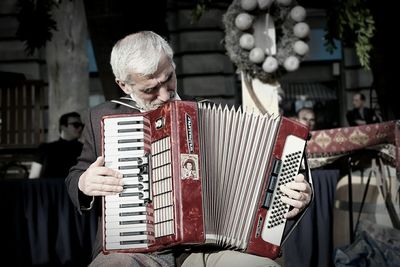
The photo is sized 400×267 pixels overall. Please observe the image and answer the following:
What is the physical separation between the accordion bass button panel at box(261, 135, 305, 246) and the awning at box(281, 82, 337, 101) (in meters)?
9.60

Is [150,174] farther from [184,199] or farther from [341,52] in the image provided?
[341,52]

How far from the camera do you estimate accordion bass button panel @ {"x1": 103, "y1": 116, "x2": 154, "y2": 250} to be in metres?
2.23

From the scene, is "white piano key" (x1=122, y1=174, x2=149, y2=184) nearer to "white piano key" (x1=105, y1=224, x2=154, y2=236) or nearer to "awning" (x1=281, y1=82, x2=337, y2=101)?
"white piano key" (x1=105, y1=224, x2=154, y2=236)

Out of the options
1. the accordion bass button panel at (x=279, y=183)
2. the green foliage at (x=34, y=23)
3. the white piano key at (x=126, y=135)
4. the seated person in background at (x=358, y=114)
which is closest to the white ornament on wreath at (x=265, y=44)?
the green foliage at (x=34, y=23)

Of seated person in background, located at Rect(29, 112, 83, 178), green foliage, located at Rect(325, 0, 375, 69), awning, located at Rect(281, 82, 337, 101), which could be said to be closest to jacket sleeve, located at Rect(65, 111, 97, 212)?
seated person in background, located at Rect(29, 112, 83, 178)

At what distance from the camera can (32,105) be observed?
32.3ft

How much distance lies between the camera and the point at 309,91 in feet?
40.2

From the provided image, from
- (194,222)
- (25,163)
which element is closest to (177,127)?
(194,222)

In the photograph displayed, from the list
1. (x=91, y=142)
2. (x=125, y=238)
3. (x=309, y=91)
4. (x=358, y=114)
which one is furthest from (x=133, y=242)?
(x=309, y=91)

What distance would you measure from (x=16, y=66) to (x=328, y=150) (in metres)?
8.38

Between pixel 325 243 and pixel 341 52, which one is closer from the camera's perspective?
pixel 325 243

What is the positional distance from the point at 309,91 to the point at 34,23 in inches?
301

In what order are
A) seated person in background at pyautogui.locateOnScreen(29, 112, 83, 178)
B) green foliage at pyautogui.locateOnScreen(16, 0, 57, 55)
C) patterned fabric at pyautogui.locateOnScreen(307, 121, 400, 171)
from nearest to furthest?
1. patterned fabric at pyautogui.locateOnScreen(307, 121, 400, 171)
2. green foliage at pyautogui.locateOnScreen(16, 0, 57, 55)
3. seated person in background at pyautogui.locateOnScreen(29, 112, 83, 178)

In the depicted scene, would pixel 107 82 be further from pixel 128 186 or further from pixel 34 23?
pixel 128 186
